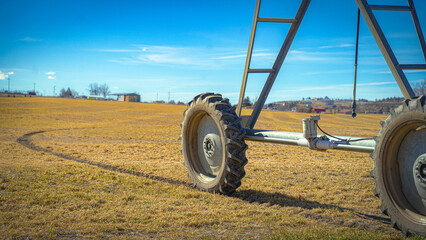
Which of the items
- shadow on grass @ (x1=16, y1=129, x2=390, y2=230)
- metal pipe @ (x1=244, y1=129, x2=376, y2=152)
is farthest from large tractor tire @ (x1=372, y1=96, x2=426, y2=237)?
shadow on grass @ (x1=16, y1=129, x2=390, y2=230)

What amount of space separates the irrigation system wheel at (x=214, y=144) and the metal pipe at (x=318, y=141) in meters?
0.50

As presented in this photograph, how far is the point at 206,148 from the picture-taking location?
7.52 meters

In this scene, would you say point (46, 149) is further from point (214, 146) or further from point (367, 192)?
point (367, 192)

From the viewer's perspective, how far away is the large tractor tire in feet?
14.5

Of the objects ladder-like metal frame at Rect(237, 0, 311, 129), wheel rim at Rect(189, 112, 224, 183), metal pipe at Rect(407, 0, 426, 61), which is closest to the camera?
metal pipe at Rect(407, 0, 426, 61)

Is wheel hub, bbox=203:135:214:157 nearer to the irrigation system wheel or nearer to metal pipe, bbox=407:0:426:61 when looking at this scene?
the irrigation system wheel

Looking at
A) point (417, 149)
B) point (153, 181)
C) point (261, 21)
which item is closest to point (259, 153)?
point (153, 181)

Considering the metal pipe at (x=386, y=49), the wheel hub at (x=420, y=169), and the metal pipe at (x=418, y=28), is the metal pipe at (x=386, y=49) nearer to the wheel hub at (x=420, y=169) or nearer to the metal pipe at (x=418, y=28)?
the metal pipe at (x=418, y=28)

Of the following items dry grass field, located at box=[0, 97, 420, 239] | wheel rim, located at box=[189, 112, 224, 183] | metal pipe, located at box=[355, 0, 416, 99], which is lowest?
dry grass field, located at box=[0, 97, 420, 239]

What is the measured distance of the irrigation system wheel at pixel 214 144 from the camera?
261 inches

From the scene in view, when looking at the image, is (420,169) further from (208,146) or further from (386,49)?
(208,146)

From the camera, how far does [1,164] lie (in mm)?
10570

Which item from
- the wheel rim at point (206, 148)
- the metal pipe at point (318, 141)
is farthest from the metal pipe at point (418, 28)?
the wheel rim at point (206, 148)

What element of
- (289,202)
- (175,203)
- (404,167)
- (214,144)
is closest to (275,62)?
(214,144)
